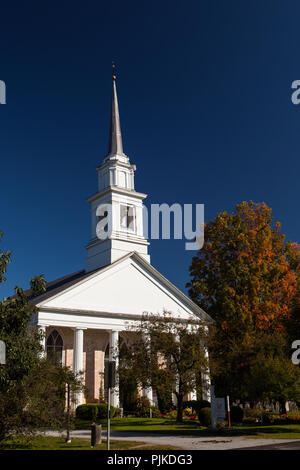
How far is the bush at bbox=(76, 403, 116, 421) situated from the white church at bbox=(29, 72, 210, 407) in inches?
70.6

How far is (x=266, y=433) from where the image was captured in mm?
24094

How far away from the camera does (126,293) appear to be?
41.8 m

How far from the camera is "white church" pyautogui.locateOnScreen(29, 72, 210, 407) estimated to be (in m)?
38.2

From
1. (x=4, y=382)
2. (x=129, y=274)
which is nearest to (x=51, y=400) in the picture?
(x=4, y=382)

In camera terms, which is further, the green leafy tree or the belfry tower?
the belfry tower

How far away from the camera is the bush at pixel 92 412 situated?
33.2m

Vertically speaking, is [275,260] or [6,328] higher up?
[275,260]

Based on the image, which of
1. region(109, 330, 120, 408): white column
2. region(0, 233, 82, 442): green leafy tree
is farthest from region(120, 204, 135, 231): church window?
region(0, 233, 82, 442): green leafy tree

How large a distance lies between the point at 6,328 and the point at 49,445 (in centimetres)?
534

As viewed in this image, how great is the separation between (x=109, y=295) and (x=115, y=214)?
8.79 m

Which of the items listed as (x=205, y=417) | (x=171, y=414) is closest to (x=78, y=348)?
(x=171, y=414)

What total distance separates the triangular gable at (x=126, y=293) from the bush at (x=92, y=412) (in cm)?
746

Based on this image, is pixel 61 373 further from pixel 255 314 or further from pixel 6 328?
pixel 255 314

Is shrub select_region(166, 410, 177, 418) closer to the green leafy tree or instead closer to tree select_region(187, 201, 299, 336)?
tree select_region(187, 201, 299, 336)
